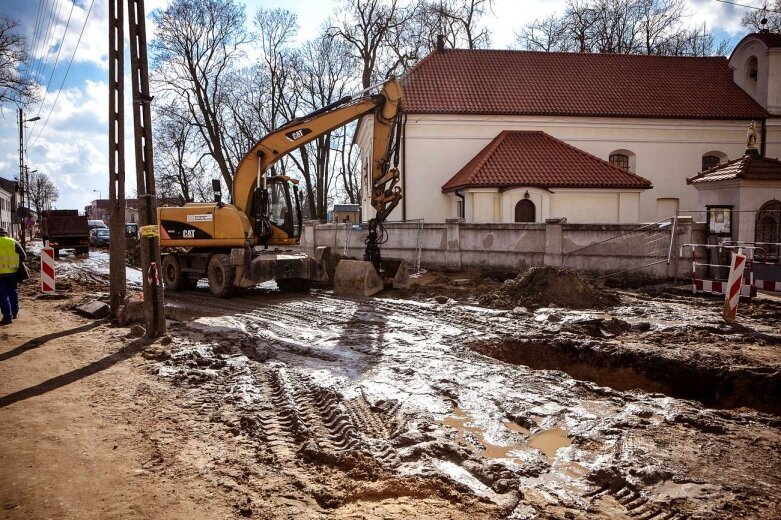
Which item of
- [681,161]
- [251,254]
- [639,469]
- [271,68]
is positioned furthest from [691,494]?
[271,68]

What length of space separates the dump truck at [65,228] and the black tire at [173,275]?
21059 mm

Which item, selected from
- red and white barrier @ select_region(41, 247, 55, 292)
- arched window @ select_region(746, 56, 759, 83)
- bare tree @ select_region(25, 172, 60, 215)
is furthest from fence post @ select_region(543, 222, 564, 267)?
bare tree @ select_region(25, 172, 60, 215)

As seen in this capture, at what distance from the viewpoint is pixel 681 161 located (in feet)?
85.4

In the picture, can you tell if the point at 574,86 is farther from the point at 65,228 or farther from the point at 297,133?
the point at 65,228

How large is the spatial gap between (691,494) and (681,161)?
2586cm

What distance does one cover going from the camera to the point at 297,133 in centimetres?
1369

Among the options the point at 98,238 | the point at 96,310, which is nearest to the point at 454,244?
the point at 96,310

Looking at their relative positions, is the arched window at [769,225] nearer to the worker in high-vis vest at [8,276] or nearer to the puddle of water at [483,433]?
the puddle of water at [483,433]

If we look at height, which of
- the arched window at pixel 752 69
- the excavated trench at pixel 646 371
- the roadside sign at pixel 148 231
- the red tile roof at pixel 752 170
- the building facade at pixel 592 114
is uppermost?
the arched window at pixel 752 69

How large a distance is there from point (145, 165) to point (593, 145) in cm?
2203

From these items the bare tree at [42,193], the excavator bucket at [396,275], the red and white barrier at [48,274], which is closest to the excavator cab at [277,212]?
the excavator bucket at [396,275]

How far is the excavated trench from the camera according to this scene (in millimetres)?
6387

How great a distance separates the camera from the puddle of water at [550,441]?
15.0 ft

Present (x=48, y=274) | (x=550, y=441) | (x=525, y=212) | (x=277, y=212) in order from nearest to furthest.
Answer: (x=550, y=441), (x=48, y=274), (x=277, y=212), (x=525, y=212)
